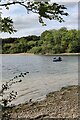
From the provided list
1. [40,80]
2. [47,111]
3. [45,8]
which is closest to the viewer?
[45,8]

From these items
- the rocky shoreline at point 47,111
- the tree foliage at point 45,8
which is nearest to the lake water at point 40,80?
the rocky shoreline at point 47,111

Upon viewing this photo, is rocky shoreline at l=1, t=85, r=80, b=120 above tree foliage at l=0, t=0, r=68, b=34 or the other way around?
the other way around

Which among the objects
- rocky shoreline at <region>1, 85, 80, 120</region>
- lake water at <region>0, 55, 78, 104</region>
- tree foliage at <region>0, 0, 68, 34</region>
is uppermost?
tree foliage at <region>0, 0, 68, 34</region>

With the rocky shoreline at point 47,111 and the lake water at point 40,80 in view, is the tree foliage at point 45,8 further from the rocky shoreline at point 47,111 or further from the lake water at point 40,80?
the lake water at point 40,80

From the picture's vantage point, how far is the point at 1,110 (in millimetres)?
3998

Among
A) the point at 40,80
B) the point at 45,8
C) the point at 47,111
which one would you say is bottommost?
the point at 40,80

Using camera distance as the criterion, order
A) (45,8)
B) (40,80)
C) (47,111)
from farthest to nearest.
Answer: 1. (40,80)
2. (47,111)
3. (45,8)

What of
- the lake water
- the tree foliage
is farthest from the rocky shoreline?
the tree foliage

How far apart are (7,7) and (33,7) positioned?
336 millimetres

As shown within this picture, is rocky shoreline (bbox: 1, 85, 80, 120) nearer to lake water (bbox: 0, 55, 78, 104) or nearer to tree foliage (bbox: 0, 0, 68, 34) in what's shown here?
lake water (bbox: 0, 55, 78, 104)

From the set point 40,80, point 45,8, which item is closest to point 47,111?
point 45,8

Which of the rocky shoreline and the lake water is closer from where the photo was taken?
the rocky shoreline

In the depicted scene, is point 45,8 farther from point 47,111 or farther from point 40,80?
point 40,80

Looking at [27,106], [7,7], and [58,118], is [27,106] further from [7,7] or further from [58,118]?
[7,7]
